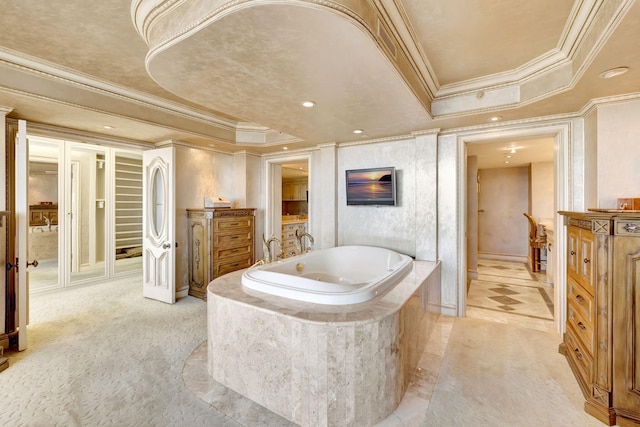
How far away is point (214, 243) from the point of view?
3670 mm

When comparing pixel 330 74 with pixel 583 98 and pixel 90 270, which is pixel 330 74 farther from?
pixel 90 270

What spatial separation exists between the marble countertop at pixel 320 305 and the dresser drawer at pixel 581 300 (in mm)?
1022

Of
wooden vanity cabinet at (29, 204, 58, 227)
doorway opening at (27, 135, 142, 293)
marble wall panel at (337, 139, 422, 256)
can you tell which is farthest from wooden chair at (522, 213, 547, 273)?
wooden vanity cabinet at (29, 204, 58, 227)

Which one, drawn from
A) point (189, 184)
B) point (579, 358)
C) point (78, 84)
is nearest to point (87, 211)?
point (189, 184)

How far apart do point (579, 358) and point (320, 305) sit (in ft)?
6.25

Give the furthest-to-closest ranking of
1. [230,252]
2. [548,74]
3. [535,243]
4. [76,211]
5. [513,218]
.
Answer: [513,218]
[535,243]
[76,211]
[230,252]
[548,74]

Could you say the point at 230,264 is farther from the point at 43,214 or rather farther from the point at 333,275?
the point at 43,214

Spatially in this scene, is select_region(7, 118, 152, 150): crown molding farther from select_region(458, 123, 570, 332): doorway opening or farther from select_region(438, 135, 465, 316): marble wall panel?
select_region(458, 123, 570, 332): doorway opening

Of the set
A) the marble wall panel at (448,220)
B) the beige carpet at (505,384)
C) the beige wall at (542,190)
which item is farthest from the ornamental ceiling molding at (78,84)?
the beige wall at (542,190)

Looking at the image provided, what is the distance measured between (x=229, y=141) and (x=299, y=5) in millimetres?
2988

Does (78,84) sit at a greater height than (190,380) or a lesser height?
greater

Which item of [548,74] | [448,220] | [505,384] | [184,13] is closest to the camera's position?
[184,13]

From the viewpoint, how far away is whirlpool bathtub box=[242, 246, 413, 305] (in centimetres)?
178

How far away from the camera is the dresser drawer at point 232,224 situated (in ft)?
12.2
